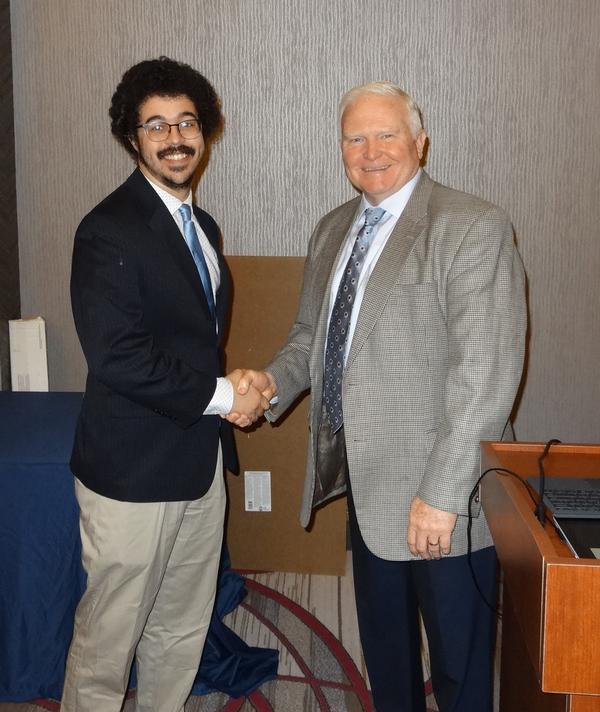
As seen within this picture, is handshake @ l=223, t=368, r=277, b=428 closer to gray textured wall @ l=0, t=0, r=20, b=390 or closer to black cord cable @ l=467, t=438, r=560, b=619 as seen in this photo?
black cord cable @ l=467, t=438, r=560, b=619

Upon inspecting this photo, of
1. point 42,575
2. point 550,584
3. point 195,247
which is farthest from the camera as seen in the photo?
point 42,575

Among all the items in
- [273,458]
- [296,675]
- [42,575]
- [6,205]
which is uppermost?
[6,205]

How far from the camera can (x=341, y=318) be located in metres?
1.84

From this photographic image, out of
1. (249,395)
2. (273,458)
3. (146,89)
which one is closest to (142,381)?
(249,395)

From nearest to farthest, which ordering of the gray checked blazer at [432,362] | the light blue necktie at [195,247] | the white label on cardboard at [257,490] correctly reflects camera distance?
the gray checked blazer at [432,362]
the light blue necktie at [195,247]
the white label on cardboard at [257,490]

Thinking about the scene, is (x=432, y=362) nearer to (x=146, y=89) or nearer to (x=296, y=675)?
(x=146, y=89)

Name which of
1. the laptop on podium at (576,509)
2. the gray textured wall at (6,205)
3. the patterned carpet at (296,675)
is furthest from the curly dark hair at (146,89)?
the patterned carpet at (296,675)

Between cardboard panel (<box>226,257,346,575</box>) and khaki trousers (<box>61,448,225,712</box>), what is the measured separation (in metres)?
0.87

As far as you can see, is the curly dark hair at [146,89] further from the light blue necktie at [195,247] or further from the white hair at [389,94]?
the white hair at [389,94]

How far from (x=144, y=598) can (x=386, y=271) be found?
100 cm

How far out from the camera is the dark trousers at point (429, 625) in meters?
1.76

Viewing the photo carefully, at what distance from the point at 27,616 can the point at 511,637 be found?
1354mm

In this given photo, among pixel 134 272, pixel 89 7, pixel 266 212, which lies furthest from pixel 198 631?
pixel 89 7

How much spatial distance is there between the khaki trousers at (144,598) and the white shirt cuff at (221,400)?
241 millimetres
